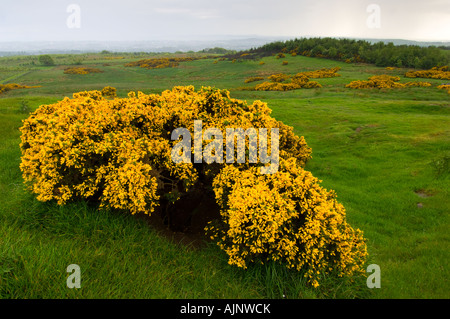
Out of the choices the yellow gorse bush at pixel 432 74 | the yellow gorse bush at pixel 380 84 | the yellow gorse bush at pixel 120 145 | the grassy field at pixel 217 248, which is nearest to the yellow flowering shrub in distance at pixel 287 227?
the grassy field at pixel 217 248

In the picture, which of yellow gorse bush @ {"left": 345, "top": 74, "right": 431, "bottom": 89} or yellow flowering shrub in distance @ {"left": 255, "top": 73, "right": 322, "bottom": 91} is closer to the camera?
A: yellow gorse bush @ {"left": 345, "top": 74, "right": 431, "bottom": 89}

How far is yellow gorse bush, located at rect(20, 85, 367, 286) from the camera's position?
21.4 ft

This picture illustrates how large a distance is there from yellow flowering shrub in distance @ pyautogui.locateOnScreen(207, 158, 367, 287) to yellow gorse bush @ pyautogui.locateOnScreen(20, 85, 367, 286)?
25 millimetres

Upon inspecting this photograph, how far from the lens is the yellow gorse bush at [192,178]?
21.4 ft

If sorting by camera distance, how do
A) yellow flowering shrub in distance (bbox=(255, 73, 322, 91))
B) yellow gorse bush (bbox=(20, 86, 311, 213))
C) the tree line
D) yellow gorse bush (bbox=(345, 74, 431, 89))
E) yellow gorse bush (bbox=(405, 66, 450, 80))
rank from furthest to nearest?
the tree line, yellow gorse bush (bbox=(405, 66, 450, 80)), yellow flowering shrub in distance (bbox=(255, 73, 322, 91)), yellow gorse bush (bbox=(345, 74, 431, 89)), yellow gorse bush (bbox=(20, 86, 311, 213))

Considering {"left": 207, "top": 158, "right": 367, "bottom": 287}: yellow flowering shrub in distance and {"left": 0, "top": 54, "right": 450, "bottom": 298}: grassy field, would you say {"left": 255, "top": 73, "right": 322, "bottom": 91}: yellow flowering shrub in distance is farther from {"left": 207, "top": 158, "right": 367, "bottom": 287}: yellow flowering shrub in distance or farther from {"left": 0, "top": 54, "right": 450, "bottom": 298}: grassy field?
{"left": 207, "top": 158, "right": 367, "bottom": 287}: yellow flowering shrub in distance

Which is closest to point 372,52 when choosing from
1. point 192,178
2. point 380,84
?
point 380,84

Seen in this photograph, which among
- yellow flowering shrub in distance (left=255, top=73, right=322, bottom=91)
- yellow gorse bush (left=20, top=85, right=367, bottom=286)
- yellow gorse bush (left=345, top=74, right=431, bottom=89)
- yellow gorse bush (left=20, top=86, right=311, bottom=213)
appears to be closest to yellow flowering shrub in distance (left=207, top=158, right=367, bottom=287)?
yellow gorse bush (left=20, top=85, right=367, bottom=286)

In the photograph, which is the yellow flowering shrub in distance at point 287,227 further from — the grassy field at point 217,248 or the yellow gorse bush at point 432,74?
the yellow gorse bush at point 432,74

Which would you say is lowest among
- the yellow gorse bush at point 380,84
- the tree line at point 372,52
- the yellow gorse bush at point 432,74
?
the yellow gorse bush at point 380,84

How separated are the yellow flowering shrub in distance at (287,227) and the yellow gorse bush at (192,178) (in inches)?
1.0

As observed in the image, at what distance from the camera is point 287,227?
6.76m

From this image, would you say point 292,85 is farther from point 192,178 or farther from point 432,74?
point 192,178

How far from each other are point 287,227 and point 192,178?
305 centimetres
